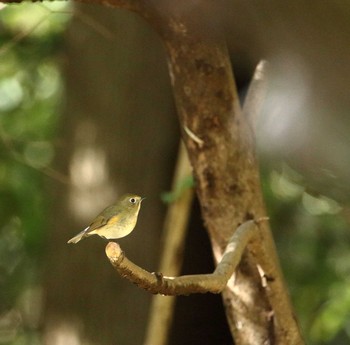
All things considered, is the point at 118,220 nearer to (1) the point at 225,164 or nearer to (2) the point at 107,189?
(1) the point at 225,164

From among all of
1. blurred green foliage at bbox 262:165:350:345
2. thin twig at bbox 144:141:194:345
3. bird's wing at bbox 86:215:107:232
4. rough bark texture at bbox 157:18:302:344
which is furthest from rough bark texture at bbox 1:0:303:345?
bird's wing at bbox 86:215:107:232

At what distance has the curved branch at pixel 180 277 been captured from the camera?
132 centimetres

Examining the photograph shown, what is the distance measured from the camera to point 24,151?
3695 millimetres

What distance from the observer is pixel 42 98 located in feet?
12.9

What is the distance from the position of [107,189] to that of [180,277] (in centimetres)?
157

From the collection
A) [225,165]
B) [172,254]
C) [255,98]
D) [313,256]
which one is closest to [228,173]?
[225,165]

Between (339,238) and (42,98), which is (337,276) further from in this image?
(42,98)

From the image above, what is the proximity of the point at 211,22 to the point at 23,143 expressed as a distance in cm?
172

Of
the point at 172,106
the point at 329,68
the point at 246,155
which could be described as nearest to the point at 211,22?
the point at 246,155

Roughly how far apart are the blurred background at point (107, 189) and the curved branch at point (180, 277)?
1.64 feet

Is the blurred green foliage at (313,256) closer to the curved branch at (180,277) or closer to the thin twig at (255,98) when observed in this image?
the thin twig at (255,98)

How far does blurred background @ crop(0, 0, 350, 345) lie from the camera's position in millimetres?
2908

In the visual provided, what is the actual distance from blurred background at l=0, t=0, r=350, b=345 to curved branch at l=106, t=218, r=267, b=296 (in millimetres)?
499

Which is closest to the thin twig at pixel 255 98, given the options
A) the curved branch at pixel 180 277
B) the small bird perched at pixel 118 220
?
the curved branch at pixel 180 277
